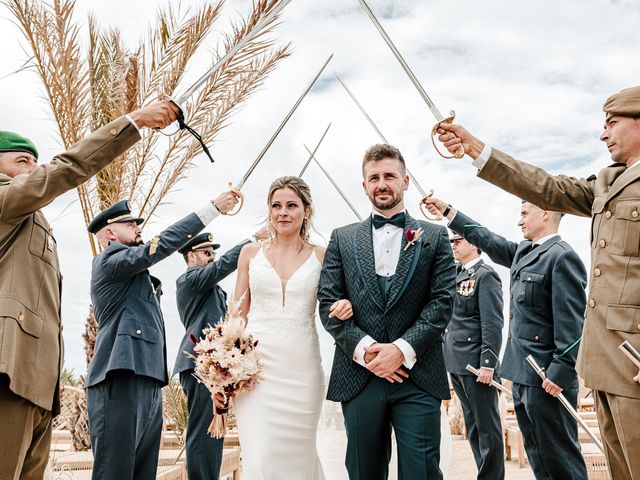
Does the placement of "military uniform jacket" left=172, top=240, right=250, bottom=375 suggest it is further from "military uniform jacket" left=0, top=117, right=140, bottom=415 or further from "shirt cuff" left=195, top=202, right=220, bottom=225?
"military uniform jacket" left=0, top=117, right=140, bottom=415

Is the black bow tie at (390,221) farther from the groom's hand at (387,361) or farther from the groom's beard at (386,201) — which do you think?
the groom's hand at (387,361)

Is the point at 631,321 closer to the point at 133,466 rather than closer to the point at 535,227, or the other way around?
the point at 535,227

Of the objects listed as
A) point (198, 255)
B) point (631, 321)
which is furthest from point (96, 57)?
point (631, 321)

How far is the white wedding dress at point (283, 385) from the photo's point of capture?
13.8ft

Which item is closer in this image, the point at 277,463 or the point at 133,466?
the point at 277,463

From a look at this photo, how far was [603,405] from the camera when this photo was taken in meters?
3.21

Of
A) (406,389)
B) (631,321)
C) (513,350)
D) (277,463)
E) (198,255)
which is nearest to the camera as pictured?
(631,321)

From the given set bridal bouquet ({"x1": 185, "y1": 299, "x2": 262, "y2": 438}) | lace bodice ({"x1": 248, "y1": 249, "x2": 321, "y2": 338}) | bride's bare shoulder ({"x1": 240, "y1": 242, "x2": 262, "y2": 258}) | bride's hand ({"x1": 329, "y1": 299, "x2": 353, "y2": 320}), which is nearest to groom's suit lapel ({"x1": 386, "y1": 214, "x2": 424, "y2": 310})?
bride's hand ({"x1": 329, "y1": 299, "x2": 353, "y2": 320})

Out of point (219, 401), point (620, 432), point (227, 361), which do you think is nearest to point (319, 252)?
point (227, 361)

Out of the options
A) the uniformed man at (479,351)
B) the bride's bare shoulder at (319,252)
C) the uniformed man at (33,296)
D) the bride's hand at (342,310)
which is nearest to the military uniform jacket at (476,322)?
the uniformed man at (479,351)

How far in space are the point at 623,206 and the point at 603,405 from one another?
3.14 ft

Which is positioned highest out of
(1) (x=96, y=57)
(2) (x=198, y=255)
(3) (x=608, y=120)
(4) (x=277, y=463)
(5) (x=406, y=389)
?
(1) (x=96, y=57)

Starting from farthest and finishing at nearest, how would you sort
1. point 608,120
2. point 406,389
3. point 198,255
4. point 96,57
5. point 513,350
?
point 96,57, point 198,255, point 513,350, point 406,389, point 608,120

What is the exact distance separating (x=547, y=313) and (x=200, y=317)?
11.0 ft
